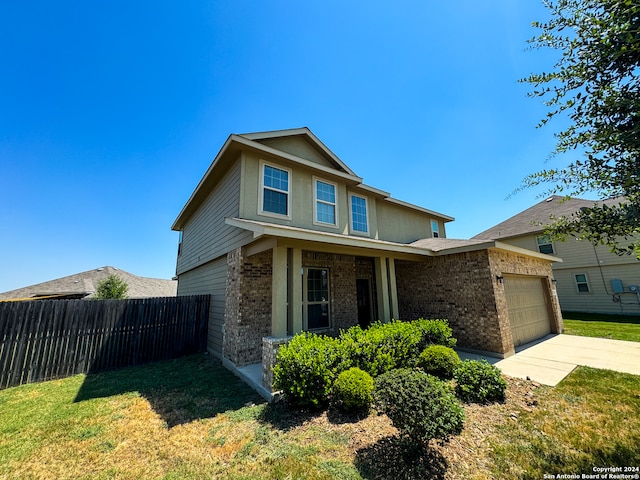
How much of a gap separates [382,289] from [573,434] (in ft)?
15.7

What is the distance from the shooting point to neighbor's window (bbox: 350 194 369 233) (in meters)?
9.61

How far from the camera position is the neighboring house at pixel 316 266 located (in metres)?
6.23

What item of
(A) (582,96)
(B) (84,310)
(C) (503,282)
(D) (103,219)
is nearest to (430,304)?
(C) (503,282)

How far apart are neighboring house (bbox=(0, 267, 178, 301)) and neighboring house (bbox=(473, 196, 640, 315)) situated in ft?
100.0

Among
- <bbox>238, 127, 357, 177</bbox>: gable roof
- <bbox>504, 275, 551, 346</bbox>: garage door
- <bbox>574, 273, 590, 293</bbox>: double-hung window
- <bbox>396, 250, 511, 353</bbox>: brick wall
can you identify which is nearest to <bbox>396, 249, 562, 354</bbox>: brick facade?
<bbox>396, 250, 511, 353</bbox>: brick wall

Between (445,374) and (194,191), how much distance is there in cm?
994

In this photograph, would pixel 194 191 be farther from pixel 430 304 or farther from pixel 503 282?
pixel 503 282

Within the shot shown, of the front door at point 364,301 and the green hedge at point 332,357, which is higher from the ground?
the front door at point 364,301

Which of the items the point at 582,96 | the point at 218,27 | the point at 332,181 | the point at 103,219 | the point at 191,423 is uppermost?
the point at 218,27

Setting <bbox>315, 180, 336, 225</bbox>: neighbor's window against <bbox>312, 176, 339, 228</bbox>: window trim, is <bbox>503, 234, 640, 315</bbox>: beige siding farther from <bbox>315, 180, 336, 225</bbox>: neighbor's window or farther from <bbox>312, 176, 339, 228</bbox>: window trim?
<bbox>315, 180, 336, 225</bbox>: neighbor's window

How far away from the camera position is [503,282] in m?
7.60

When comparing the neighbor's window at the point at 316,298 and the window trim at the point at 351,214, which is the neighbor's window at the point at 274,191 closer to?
the neighbor's window at the point at 316,298

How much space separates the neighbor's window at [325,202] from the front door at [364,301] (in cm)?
283

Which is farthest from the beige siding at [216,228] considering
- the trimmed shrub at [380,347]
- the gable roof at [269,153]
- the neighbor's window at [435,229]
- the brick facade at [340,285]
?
the neighbor's window at [435,229]
